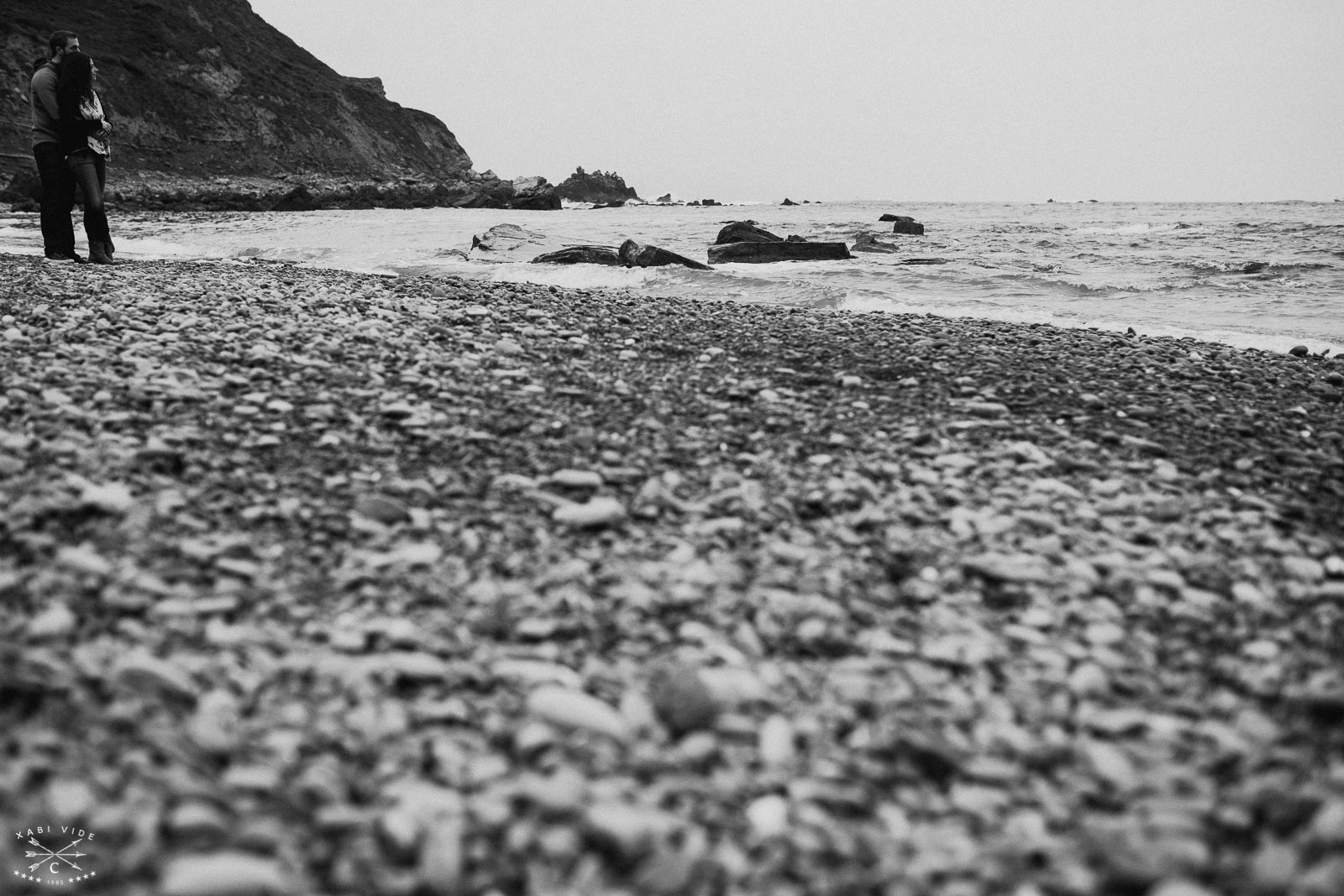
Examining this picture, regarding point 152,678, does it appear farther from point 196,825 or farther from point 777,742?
point 777,742

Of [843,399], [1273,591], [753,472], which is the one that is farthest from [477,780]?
[843,399]

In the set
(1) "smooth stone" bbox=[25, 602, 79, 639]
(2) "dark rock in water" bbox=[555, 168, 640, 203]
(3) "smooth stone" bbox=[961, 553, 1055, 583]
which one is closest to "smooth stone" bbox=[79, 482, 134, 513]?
(1) "smooth stone" bbox=[25, 602, 79, 639]

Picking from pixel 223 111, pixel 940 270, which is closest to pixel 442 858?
pixel 940 270

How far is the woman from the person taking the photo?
10039 millimetres

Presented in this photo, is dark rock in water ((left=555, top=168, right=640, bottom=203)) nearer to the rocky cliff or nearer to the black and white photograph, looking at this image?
the rocky cliff

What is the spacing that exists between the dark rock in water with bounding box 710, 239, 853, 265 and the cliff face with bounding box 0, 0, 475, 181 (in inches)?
1960

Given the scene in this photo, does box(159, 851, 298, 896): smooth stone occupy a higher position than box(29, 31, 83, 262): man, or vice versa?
box(29, 31, 83, 262): man

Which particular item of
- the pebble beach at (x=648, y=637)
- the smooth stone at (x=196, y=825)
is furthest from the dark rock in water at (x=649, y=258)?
the smooth stone at (x=196, y=825)

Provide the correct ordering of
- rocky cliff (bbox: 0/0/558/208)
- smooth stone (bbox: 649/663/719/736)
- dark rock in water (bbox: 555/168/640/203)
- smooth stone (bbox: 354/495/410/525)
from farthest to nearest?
dark rock in water (bbox: 555/168/640/203), rocky cliff (bbox: 0/0/558/208), smooth stone (bbox: 354/495/410/525), smooth stone (bbox: 649/663/719/736)

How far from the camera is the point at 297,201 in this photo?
44281mm

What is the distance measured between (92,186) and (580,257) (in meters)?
8.24

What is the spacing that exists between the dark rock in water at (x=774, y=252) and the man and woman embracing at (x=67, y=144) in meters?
12.3

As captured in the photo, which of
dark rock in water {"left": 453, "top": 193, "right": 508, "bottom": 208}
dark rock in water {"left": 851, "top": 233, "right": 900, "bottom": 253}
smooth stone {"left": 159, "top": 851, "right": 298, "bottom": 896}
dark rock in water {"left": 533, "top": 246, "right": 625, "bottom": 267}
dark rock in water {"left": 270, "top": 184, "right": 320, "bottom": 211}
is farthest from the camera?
dark rock in water {"left": 453, "top": 193, "right": 508, "bottom": 208}

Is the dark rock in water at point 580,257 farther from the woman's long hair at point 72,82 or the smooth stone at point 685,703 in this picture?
the smooth stone at point 685,703
